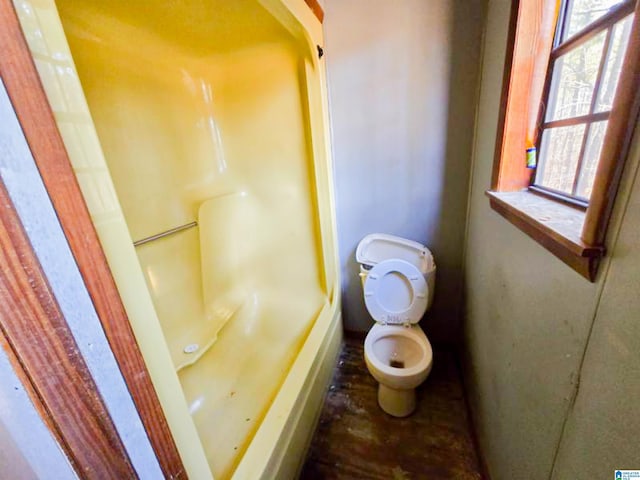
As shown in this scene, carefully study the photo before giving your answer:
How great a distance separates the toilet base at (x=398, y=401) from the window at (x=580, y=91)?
1.14 m

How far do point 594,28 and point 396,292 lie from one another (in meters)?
1.25

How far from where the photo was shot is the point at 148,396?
17.3 inches

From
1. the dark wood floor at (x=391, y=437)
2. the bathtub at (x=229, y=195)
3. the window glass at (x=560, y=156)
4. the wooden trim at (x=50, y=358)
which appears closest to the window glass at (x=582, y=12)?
the window glass at (x=560, y=156)

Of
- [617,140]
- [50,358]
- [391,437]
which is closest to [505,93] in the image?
[617,140]

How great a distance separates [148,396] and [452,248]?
1.64 metres

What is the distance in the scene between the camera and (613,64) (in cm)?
64

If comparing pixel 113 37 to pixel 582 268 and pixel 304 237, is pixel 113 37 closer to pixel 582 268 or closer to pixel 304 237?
pixel 304 237

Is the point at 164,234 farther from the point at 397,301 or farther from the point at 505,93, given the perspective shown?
the point at 505,93

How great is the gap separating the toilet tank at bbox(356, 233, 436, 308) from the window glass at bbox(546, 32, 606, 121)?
851 mm

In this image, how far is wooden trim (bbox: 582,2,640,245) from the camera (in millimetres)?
419

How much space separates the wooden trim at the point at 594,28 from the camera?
1.94 ft

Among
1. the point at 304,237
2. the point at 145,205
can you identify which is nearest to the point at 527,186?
the point at 304,237

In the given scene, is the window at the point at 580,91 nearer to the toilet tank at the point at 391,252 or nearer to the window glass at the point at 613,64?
the window glass at the point at 613,64

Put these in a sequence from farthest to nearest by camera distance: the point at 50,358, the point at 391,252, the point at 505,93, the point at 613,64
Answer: the point at 391,252, the point at 505,93, the point at 613,64, the point at 50,358
